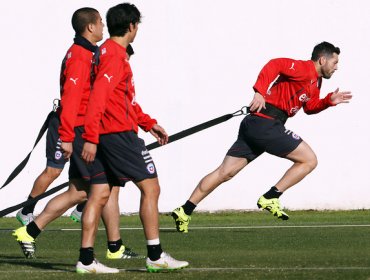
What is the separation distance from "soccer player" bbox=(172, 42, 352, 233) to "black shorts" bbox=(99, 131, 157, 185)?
3788 mm

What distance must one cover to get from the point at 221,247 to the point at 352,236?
156 cm

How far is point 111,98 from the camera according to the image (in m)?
8.02

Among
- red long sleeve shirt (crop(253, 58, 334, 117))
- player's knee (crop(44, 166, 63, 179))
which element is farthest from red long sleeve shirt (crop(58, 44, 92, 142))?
red long sleeve shirt (crop(253, 58, 334, 117))

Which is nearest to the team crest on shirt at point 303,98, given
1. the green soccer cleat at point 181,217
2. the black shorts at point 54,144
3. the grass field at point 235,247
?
the grass field at point 235,247

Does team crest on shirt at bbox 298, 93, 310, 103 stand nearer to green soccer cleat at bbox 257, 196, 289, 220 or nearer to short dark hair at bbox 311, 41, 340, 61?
short dark hair at bbox 311, 41, 340, 61

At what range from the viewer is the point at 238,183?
1580 cm

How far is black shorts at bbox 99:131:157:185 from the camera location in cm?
804

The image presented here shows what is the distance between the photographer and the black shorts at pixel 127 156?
804 cm

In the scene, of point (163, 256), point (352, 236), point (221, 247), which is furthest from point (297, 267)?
point (352, 236)

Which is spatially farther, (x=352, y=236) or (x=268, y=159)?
(x=268, y=159)

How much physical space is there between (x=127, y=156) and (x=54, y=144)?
11.9 ft

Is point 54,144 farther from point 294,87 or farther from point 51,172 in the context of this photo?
point 294,87

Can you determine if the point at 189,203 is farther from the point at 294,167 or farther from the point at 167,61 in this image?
the point at 167,61

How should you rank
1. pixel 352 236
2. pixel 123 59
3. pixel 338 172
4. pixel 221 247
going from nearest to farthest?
pixel 123 59
pixel 221 247
pixel 352 236
pixel 338 172
